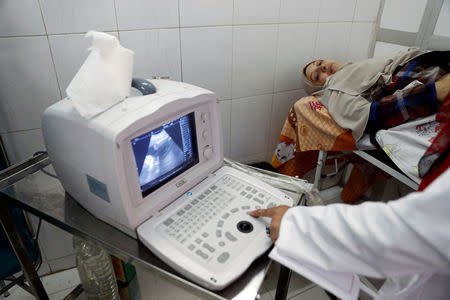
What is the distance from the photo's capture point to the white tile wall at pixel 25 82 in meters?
1.08

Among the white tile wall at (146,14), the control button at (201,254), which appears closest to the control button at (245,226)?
the control button at (201,254)

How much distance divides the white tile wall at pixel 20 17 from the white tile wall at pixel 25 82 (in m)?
0.03

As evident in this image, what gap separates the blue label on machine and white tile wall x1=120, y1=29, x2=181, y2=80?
2.38 feet

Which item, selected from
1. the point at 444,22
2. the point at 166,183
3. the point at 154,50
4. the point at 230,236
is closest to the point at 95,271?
the point at 166,183

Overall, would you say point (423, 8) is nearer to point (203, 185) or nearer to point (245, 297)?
point (203, 185)

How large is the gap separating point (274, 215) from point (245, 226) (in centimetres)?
8

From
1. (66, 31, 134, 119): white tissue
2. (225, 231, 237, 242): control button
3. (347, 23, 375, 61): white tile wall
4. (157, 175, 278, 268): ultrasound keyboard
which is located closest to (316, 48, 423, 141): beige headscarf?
(347, 23, 375, 61): white tile wall

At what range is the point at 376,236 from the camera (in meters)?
0.54

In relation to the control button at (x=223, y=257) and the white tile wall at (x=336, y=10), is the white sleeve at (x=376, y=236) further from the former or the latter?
the white tile wall at (x=336, y=10)

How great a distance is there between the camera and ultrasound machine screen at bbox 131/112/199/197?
70cm

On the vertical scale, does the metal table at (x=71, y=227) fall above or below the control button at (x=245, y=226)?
below

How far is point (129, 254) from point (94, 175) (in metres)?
0.21

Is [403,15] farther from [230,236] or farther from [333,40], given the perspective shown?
[230,236]

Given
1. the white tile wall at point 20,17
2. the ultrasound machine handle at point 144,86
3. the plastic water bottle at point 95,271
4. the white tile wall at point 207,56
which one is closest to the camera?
the ultrasound machine handle at point 144,86
